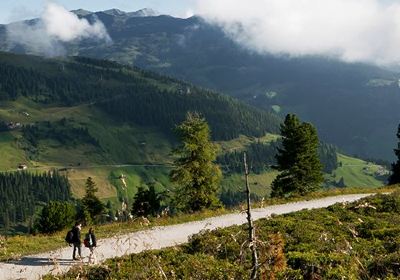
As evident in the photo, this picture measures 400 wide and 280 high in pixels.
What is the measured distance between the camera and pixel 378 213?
94.4ft

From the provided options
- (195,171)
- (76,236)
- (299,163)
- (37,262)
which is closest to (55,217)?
(195,171)

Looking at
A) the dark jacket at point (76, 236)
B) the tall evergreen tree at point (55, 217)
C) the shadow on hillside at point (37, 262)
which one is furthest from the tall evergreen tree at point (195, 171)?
the dark jacket at point (76, 236)

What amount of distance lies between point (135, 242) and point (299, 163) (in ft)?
167

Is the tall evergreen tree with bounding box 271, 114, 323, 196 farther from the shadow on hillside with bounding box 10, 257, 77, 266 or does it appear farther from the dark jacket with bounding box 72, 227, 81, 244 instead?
the shadow on hillside with bounding box 10, 257, 77, 266

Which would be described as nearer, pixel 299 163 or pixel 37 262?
pixel 37 262

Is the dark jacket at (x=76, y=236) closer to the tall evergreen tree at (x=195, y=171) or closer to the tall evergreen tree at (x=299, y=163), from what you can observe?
→ the tall evergreen tree at (x=195, y=171)

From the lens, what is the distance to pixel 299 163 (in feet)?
239

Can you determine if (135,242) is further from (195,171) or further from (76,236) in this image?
(195,171)

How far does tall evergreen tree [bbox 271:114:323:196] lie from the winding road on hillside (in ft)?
87.9

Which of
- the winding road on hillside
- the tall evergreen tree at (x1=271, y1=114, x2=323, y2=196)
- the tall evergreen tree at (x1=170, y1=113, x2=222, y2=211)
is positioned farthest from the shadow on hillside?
the tall evergreen tree at (x1=271, y1=114, x2=323, y2=196)

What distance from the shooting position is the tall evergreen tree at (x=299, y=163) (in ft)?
239

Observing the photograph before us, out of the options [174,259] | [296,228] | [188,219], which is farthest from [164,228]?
[174,259]

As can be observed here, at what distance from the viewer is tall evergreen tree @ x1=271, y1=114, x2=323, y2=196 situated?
72.8 meters

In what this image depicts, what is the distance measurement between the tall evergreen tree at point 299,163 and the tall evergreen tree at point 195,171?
1499cm
